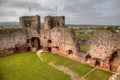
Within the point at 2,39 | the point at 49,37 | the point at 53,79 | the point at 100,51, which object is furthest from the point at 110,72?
the point at 2,39

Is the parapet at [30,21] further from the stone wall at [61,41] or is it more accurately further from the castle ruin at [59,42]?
the stone wall at [61,41]

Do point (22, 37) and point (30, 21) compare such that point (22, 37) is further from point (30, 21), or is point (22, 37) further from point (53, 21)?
point (53, 21)

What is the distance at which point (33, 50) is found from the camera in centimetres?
2739

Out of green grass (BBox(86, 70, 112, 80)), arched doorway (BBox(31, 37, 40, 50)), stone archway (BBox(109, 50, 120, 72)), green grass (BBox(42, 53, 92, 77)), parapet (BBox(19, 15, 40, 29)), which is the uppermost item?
parapet (BBox(19, 15, 40, 29))

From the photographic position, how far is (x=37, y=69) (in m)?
18.1

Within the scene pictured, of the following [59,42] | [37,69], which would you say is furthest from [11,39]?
[37,69]

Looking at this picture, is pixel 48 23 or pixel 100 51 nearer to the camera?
pixel 100 51

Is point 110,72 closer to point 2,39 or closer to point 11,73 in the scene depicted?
point 11,73

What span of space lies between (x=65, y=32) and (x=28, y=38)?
28.9 ft

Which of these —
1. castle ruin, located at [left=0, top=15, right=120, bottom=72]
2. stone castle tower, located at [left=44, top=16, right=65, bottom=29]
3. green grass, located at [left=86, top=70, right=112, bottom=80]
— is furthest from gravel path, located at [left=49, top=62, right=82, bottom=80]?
stone castle tower, located at [left=44, top=16, right=65, bottom=29]

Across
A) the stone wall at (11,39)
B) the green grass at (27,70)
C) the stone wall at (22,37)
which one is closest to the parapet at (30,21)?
the stone wall at (22,37)

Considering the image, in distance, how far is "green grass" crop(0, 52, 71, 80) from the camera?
624 inches

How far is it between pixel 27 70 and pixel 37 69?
1.31 m

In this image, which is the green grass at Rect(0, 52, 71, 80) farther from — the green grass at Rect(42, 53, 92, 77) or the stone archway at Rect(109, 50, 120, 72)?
the stone archway at Rect(109, 50, 120, 72)
